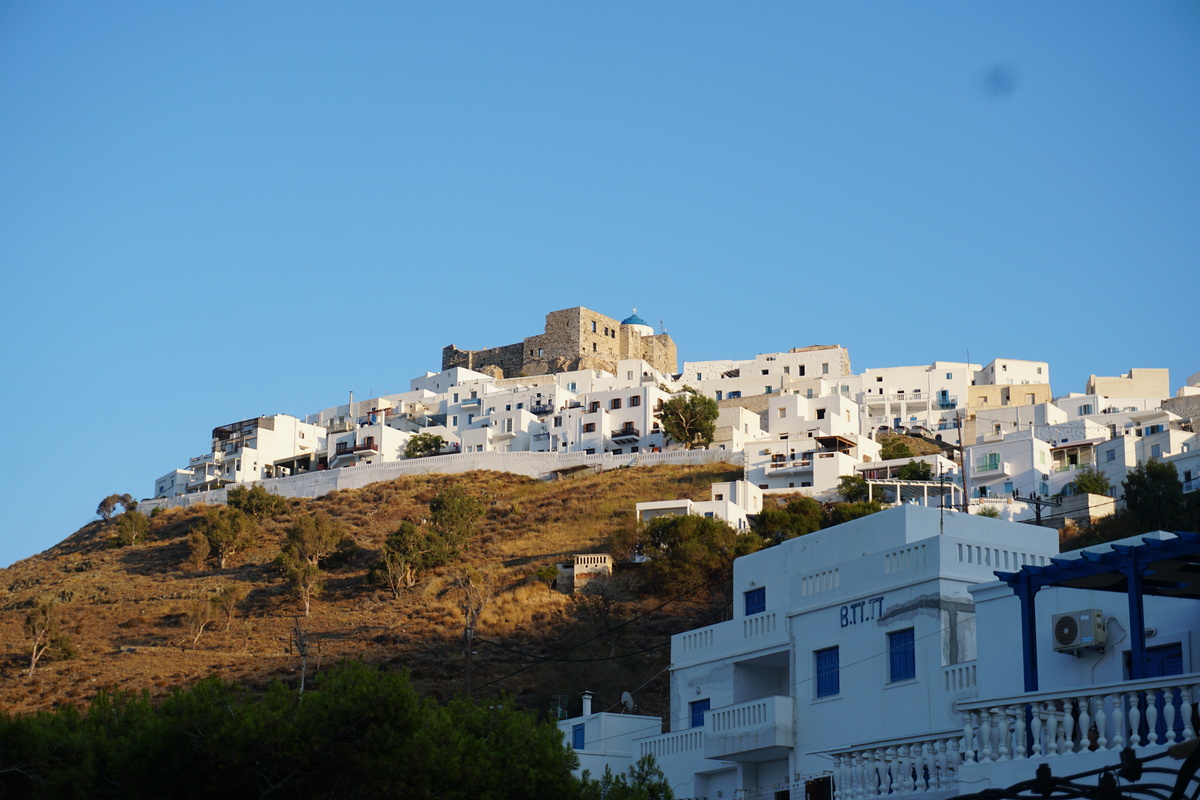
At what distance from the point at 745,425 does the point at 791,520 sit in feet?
88.4

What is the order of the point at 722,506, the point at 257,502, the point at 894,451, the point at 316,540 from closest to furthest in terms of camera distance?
the point at 722,506, the point at 316,540, the point at 894,451, the point at 257,502

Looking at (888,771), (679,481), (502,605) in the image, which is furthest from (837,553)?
(679,481)

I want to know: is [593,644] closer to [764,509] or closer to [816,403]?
[764,509]

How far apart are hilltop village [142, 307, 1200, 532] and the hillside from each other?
165 inches

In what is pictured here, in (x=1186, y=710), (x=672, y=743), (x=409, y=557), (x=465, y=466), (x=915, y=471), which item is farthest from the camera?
(x=465, y=466)

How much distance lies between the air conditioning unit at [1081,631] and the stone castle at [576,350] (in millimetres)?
89444

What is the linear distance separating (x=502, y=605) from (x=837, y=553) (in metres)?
30.9

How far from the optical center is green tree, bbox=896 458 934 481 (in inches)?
2719

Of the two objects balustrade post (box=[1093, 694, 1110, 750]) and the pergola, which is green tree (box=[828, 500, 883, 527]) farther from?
balustrade post (box=[1093, 694, 1110, 750])

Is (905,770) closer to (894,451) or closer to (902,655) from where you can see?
(902,655)

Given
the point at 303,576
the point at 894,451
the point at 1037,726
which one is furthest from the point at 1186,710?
the point at 894,451

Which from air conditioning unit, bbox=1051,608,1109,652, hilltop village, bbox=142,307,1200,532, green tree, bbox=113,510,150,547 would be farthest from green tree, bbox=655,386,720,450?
air conditioning unit, bbox=1051,608,1109,652

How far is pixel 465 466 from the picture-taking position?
8412 cm

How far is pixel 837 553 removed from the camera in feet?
86.3
